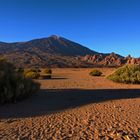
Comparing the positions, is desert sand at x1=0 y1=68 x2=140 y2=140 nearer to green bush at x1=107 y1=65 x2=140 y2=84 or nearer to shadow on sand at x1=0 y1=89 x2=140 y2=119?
shadow on sand at x1=0 y1=89 x2=140 y2=119

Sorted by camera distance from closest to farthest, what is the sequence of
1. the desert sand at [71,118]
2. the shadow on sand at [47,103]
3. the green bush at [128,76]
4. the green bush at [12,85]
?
the desert sand at [71,118]
the shadow on sand at [47,103]
the green bush at [12,85]
the green bush at [128,76]

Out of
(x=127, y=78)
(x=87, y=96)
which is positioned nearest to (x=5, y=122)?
(x=87, y=96)

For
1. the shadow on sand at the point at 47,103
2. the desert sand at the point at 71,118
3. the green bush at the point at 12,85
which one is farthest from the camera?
the green bush at the point at 12,85

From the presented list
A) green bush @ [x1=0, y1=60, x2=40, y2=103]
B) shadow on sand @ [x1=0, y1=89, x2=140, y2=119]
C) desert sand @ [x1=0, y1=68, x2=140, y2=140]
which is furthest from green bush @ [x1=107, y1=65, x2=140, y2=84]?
green bush @ [x1=0, y1=60, x2=40, y2=103]

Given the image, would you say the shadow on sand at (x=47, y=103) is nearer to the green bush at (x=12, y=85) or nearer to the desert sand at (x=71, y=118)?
the desert sand at (x=71, y=118)

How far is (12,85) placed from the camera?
49.8 feet

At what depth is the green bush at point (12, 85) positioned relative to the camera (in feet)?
46.8

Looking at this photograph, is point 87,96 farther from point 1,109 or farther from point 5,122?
point 5,122

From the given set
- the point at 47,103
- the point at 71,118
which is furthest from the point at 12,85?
the point at 71,118

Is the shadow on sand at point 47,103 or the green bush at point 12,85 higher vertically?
the green bush at point 12,85

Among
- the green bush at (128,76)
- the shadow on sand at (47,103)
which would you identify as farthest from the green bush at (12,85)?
the green bush at (128,76)

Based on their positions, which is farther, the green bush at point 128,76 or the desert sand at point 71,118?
the green bush at point 128,76

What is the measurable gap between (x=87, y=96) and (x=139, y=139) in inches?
340

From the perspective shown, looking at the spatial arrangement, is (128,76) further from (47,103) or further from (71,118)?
(71,118)
